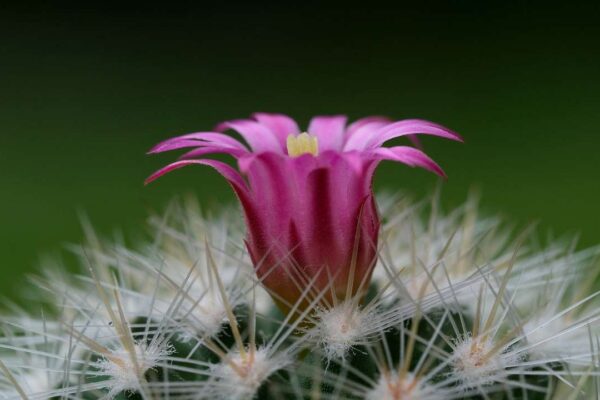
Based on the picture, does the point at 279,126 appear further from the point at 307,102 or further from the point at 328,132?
the point at 307,102

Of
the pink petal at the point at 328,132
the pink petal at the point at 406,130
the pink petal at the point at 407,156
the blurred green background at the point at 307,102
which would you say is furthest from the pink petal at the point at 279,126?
the blurred green background at the point at 307,102

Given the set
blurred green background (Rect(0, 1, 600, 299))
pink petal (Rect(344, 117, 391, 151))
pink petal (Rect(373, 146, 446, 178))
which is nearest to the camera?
pink petal (Rect(373, 146, 446, 178))

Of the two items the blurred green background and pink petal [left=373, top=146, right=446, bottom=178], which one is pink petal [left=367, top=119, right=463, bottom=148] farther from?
the blurred green background

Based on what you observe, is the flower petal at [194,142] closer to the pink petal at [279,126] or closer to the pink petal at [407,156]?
the pink petal at [279,126]

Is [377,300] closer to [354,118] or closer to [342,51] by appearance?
[354,118]

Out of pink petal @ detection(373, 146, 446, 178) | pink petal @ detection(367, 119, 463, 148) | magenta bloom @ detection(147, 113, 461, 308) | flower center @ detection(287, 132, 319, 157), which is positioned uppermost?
pink petal @ detection(367, 119, 463, 148)

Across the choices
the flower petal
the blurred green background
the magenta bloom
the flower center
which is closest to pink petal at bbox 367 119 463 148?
the magenta bloom

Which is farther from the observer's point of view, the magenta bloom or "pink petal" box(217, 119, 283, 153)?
"pink petal" box(217, 119, 283, 153)
